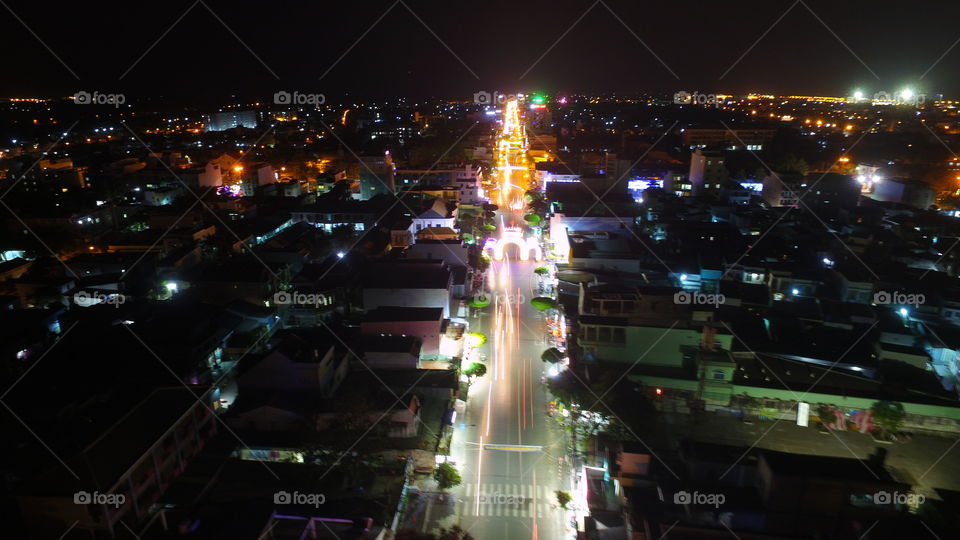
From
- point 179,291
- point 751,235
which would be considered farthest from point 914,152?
point 179,291

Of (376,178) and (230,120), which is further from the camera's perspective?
(230,120)

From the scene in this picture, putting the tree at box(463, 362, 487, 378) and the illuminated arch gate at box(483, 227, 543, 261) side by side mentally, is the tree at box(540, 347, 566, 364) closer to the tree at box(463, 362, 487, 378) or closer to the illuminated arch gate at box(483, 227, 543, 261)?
the tree at box(463, 362, 487, 378)

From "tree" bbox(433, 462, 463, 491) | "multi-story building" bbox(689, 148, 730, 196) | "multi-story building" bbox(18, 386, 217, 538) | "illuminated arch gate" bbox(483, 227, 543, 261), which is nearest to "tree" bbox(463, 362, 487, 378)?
"tree" bbox(433, 462, 463, 491)

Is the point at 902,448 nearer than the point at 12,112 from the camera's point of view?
Yes

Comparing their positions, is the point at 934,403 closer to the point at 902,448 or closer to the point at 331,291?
the point at 902,448

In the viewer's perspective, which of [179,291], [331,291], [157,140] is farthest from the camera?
[157,140]

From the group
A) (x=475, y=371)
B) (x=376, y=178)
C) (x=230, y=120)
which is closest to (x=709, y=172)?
(x=376, y=178)

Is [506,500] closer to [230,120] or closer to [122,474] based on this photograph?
[122,474]

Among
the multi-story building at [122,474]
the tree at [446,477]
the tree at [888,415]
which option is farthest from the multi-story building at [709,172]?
the multi-story building at [122,474]
